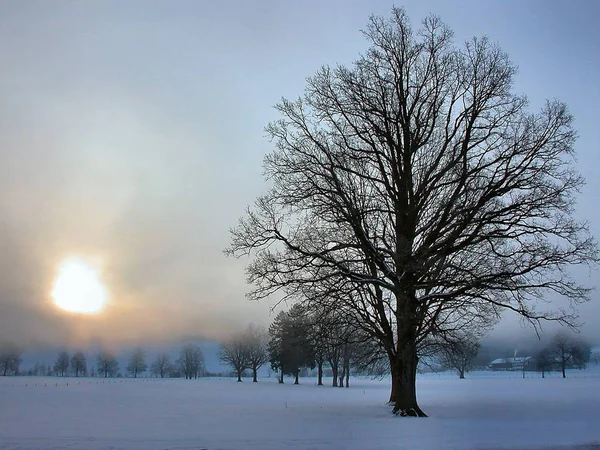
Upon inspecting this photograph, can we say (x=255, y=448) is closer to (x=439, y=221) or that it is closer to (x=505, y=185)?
(x=439, y=221)

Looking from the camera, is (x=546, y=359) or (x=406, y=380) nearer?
(x=406, y=380)

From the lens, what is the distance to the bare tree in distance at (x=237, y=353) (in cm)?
12038

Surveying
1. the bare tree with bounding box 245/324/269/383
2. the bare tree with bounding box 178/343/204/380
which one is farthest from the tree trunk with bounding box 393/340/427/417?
the bare tree with bounding box 178/343/204/380

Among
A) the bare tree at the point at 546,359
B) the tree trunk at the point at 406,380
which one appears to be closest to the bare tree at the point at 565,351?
the bare tree at the point at 546,359

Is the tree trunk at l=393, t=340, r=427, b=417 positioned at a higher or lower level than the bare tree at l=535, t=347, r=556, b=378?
higher

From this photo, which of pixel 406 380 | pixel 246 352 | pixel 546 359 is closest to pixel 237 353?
pixel 246 352

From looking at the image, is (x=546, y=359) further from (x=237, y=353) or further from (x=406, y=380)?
(x=406, y=380)

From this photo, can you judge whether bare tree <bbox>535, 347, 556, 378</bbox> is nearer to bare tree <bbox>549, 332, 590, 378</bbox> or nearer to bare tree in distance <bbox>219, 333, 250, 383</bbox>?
bare tree <bbox>549, 332, 590, 378</bbox>

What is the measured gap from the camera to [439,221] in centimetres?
1942

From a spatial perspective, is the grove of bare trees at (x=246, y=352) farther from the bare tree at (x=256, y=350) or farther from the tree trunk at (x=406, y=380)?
the tree trunk at (x=406, y=380)

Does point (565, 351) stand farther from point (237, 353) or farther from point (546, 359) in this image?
point (237, 353)

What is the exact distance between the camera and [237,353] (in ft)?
400

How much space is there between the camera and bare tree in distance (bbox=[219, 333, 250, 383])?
395ft

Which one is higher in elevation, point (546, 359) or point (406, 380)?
point (406, 380)
